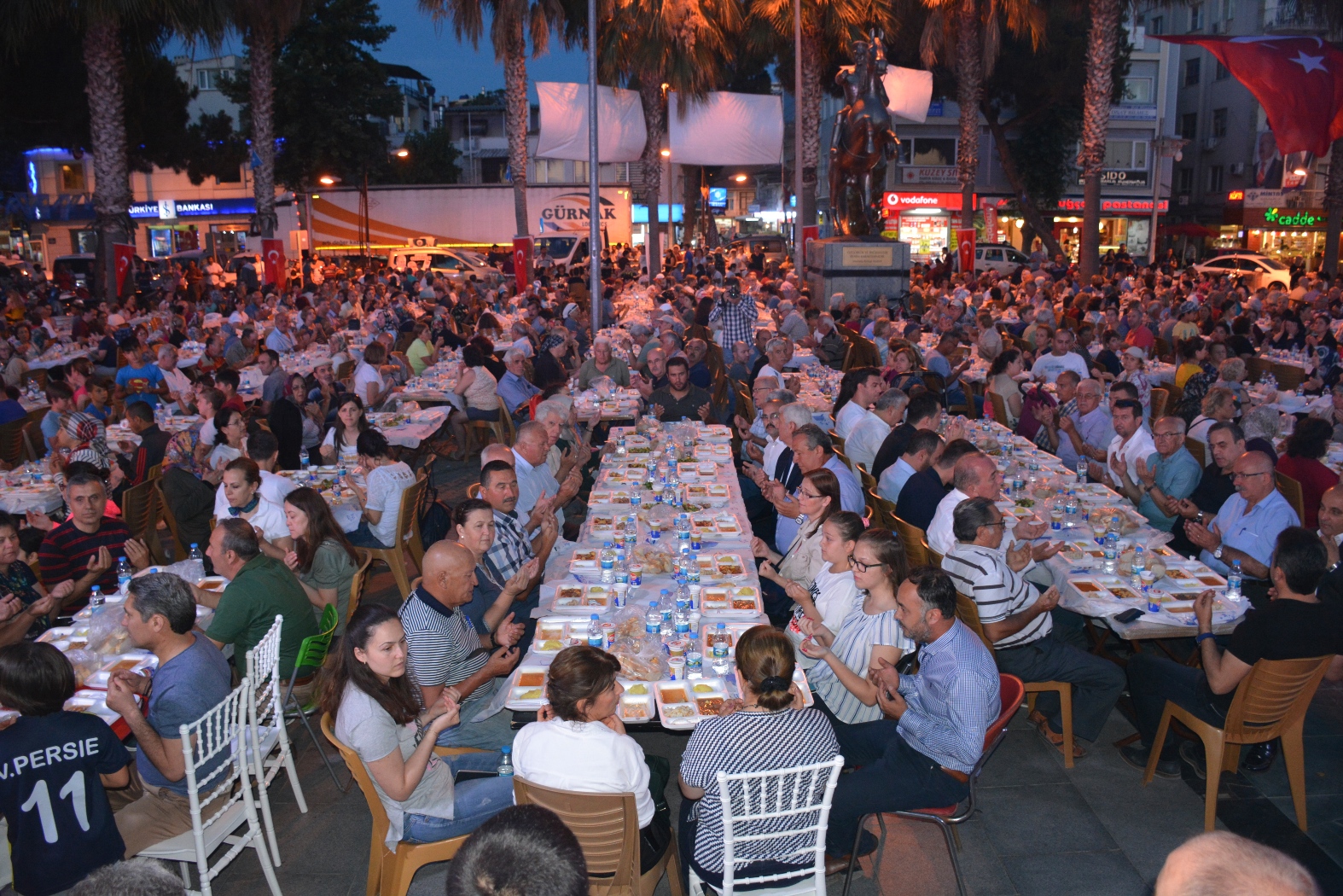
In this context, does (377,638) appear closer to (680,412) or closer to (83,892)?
(83,892)

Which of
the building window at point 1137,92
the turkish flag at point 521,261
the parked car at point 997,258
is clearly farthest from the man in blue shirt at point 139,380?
the building window at point 1137,92

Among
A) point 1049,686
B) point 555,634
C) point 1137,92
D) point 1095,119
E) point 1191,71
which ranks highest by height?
point 1191,71

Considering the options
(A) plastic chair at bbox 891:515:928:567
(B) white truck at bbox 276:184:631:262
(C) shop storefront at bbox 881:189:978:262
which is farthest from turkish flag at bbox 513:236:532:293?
(C) shop storefront at bbox 881:189:978:262

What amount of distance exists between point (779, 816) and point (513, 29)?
2580 cm

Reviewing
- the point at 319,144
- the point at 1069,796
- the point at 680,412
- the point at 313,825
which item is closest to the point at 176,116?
the point at 319,144

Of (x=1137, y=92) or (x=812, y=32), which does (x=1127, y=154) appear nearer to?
(x=1137, y=92)

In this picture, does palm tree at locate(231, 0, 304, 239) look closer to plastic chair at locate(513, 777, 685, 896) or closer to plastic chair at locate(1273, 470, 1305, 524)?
plastic chair at locate(1273, 470, 1305, 524)

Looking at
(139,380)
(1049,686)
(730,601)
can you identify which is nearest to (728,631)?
(730,601)

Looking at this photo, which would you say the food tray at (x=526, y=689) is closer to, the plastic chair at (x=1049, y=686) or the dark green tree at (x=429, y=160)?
the plastic chair at (x=1049, y=686)

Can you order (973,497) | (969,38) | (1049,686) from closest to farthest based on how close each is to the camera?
1. (1049,686)
2. (973,497)
3. (969,38)

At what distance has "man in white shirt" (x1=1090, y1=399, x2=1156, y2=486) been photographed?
7895 mm

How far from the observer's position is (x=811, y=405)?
11.1m

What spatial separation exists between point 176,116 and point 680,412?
25.5 metres

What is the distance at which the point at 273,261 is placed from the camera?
24.4m
